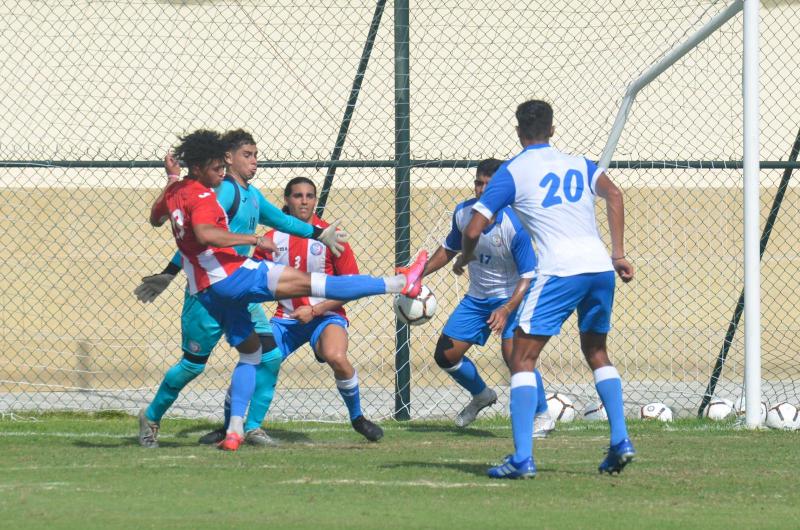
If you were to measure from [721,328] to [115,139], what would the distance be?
7.26 meters

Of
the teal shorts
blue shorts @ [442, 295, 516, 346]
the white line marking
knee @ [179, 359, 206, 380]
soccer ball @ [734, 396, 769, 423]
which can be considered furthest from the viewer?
soccer ball @ [734, 396, 769, 423]

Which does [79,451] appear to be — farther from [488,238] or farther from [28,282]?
[28,282]

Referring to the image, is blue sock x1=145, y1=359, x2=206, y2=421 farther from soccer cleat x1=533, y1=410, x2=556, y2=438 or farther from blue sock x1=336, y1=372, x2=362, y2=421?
soccer cleat x1=533, y1=410, x2=556, y2=438

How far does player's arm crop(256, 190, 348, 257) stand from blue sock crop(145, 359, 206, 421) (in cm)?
106

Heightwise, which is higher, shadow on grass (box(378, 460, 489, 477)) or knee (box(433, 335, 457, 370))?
knee (box(433, 335, 457, 370))

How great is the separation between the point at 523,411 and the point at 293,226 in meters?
2.55

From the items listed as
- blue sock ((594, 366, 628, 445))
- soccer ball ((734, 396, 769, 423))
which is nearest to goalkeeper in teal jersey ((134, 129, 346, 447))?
blue sock ((594, 366, 628, 445))

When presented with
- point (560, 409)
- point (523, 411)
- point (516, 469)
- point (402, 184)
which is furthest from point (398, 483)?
point (402, 184)

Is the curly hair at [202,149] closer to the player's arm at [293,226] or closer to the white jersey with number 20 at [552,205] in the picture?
the player's arm at [293,226]

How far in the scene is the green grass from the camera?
5.17 meters

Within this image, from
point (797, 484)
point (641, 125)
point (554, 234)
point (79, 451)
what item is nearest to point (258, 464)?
point (79, 451)

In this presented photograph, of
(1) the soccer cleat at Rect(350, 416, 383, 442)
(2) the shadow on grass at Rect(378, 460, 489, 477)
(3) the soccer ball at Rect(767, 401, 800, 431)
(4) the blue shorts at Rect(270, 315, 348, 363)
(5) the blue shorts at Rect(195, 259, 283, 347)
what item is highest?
(5) the blue shorts at Rect(195, 259, 283, 347)

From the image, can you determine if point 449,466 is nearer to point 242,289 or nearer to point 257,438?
point 242,289

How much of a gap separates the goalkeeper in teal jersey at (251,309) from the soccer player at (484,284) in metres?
A: 1.11
